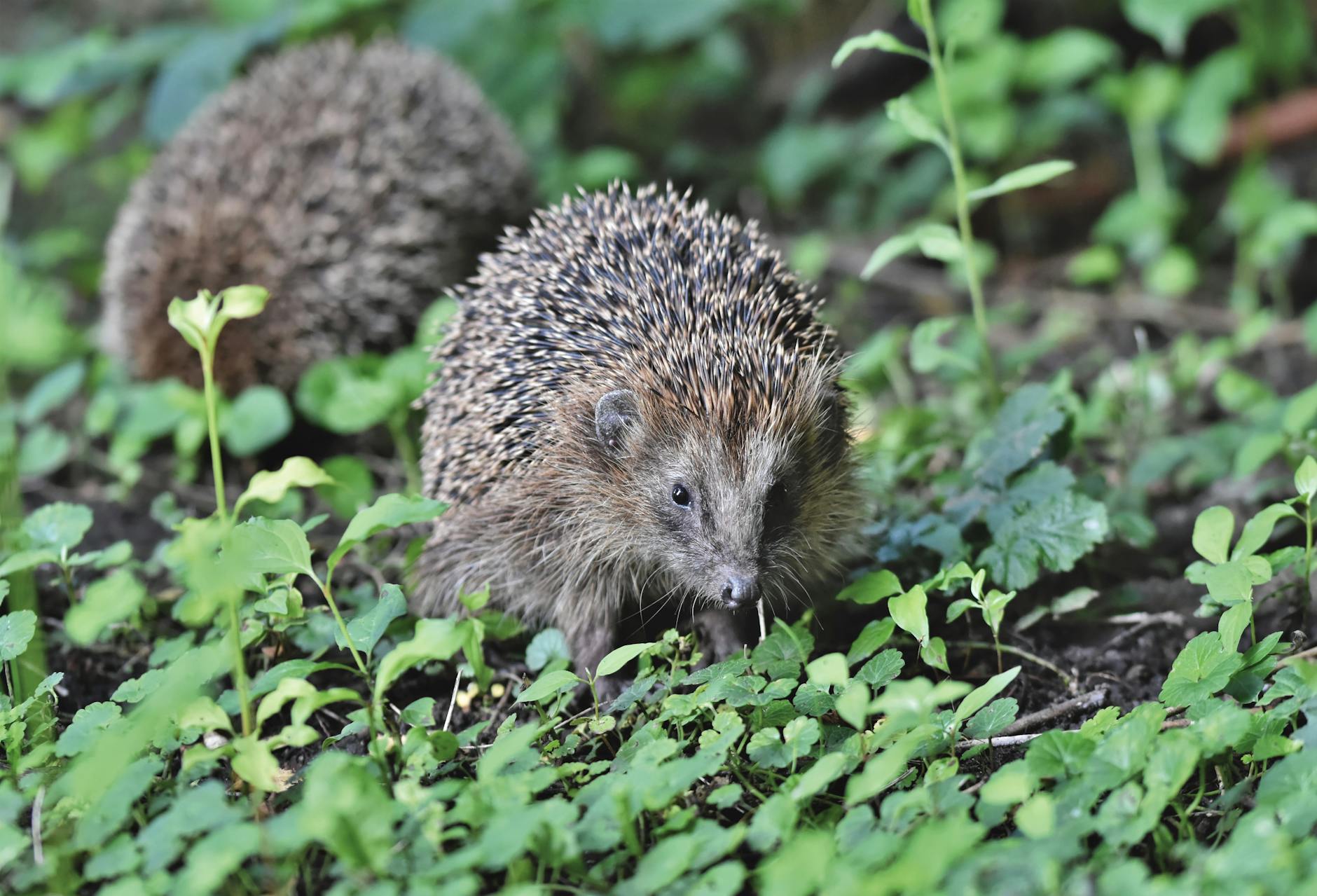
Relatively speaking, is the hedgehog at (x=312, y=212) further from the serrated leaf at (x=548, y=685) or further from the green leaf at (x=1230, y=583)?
the green leaf at (x=1230, y=583)

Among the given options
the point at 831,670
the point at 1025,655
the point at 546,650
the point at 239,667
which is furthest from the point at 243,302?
the point at 1025,655

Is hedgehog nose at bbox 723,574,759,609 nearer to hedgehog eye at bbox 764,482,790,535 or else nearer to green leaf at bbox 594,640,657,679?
hedgehog eye at bbox 764,482,790,535

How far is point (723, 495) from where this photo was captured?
426 centimetres

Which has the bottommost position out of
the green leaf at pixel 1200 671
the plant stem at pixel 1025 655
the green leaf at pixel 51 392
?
the plant stem at pixel 1025 655

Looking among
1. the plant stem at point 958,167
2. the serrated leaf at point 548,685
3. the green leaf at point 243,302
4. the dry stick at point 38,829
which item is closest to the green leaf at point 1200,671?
the serrated leaf at point 548,685

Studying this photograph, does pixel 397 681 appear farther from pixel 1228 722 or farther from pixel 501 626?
pixel 1228 722

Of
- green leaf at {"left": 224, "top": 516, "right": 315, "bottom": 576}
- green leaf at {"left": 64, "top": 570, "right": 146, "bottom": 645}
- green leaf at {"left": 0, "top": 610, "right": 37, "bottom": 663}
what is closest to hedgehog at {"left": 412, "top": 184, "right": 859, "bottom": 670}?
green leaf at {"left": 224, "top": 516, "right": 315, "bottom": 576}

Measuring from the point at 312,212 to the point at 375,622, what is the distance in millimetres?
3721

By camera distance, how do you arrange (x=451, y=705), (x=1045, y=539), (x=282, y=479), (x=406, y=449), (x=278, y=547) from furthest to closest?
(x=406, y=449) < (x=1045, y=539) < (x=451, y=705) < (x=278, y=547) < (x=282, y=479)

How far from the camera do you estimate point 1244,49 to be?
8.08m

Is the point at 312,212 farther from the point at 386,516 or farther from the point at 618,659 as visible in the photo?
the point at 618,659

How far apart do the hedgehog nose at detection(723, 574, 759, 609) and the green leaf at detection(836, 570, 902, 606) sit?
312 millimetres

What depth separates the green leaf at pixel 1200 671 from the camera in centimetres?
342

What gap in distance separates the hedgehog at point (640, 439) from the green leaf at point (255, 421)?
1314 mm
